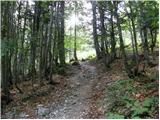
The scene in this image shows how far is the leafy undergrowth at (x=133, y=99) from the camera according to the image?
9195 mm

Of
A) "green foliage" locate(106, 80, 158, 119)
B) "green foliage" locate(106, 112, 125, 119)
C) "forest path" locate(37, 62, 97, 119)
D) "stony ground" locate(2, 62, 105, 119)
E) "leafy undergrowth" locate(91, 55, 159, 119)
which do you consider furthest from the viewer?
"stony ground" locate(2, 62, 105, 119)

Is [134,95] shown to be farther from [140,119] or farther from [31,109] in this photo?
[31,109]

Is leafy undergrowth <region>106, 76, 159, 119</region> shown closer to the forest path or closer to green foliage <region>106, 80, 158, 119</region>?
green foliage <region>106, 80, 158, 119</region>

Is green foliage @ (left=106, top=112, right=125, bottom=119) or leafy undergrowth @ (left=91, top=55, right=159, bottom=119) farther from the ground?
leafy undergrowth @ (left=91, top=55, right=159, bottom=119)

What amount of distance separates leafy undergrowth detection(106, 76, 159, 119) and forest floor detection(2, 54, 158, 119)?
0.91 ft

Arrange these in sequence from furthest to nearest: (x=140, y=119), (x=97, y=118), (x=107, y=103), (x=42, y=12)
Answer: (x=42, y=12) → (x=107, y=103) → (x=97, y=118) → (x=140, y=119)

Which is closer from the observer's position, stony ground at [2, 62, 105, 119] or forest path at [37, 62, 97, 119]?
forest path at [37, 62, 97, 119]

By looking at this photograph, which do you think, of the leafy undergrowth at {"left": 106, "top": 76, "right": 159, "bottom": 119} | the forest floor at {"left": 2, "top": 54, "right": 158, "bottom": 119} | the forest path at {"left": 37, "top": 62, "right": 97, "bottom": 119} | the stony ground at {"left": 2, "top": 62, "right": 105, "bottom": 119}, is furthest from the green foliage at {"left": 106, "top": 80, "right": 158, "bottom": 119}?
the forest path at {"left": 37, "top": 62, "right": 97, "bottom": 119}

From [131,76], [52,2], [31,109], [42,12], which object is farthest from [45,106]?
[42,12]

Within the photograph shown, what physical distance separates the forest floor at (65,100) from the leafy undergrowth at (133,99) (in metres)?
0.28

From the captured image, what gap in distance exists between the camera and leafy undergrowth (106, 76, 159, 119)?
30.2 feet

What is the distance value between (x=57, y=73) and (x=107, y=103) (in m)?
8.64

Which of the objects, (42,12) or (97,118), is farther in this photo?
(42,12)

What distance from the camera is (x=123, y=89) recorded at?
12695 mm
